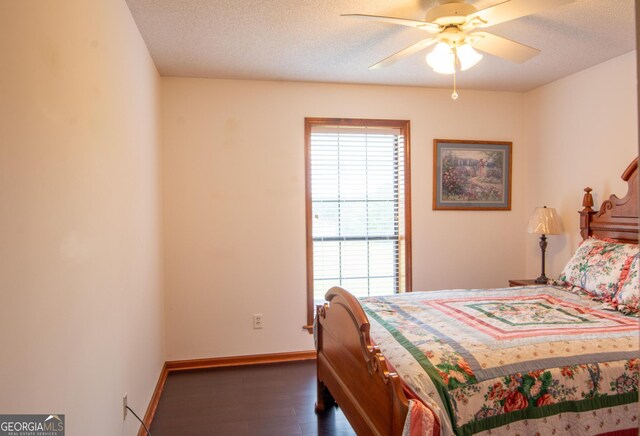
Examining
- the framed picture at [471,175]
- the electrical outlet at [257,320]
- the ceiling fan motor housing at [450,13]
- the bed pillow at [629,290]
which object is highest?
the ceiling fan motor housing at [450,13]

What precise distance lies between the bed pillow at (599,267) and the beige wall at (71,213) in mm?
2853

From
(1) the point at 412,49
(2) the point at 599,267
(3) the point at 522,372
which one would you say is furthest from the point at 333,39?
(2) the point at 599,267

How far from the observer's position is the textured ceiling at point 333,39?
2.34 m

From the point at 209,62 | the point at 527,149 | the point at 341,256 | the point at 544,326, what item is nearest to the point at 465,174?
the point at 527,149

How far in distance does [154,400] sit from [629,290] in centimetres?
308

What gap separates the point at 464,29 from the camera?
7.36ft

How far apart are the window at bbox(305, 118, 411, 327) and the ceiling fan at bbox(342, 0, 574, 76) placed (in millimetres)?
1371

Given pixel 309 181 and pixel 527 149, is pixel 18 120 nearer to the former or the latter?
pixel 309 181

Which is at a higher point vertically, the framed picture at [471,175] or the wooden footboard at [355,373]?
the framed picture at [471,175]

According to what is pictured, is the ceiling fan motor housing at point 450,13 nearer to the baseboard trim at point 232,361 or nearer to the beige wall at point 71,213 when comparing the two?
the beige wall at point 71,213

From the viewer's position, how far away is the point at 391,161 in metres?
3.96

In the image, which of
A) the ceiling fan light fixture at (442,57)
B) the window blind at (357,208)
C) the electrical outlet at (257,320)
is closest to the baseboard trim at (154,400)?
the electrical outlet at (257,320)

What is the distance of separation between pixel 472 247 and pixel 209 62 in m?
2.88
